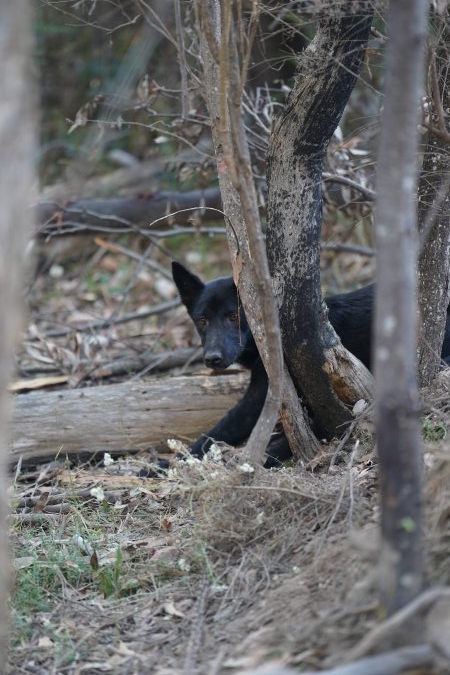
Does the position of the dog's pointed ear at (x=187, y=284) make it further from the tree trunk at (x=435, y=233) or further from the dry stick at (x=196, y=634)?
the dry stick at (x=196, y=634)

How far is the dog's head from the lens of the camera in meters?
6.01

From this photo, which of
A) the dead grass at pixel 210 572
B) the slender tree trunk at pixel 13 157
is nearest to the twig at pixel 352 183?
the dead grass at pixel 210 572

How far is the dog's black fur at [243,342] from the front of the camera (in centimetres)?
589

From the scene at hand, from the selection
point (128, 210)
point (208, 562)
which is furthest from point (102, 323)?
point (208, 562)

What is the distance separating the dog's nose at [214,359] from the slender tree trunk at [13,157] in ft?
11.3

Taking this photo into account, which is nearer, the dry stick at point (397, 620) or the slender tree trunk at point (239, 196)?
the dry stick at point (397, 620)

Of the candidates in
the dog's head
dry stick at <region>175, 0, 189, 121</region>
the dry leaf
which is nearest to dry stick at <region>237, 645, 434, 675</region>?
Result: the dry leaf

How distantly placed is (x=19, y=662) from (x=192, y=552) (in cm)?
98

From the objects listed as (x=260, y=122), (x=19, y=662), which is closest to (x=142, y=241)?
(x=260, y=122)

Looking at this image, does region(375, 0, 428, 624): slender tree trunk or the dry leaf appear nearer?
region(375, 0, 428, 624): slender tree trunk

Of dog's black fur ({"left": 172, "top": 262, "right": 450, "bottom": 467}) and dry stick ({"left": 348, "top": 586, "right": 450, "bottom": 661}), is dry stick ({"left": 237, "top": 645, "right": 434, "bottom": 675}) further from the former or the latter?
dog's black fur ({"left": 172, "top": 262, "right": 450, "bottom": 467})

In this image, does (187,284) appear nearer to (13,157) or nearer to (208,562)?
(208,562)

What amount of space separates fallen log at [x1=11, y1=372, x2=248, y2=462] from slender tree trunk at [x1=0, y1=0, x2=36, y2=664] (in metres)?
3.55

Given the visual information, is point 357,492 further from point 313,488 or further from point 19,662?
point 19,662
